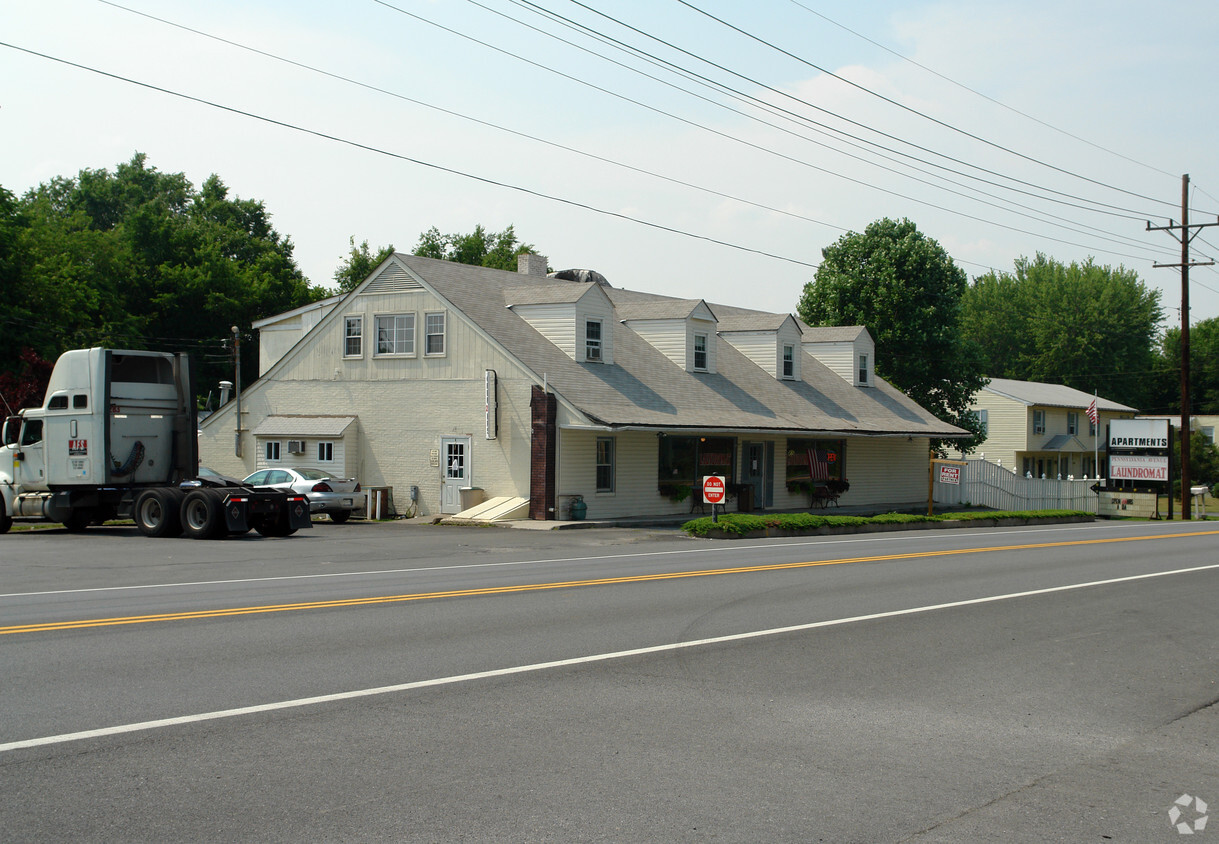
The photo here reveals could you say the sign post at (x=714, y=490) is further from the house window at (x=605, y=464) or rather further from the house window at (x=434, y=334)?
the house window at (x=434, y=334)

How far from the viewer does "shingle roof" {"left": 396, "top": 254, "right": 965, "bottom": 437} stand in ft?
106

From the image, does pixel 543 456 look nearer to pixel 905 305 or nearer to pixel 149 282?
pixel 905 305

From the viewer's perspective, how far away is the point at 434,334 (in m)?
33.6

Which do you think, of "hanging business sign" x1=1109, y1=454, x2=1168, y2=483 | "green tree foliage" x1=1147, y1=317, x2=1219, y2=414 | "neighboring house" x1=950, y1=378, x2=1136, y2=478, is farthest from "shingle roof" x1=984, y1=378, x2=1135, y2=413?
"green tree foliage" x1=1147, y1=317, x2=1219, y2=414

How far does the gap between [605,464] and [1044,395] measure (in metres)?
45.3

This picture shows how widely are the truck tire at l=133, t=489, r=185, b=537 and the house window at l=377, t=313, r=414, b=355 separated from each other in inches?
389

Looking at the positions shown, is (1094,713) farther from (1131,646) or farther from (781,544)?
(781,544)

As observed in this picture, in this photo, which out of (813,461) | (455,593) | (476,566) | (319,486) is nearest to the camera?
(455,593)

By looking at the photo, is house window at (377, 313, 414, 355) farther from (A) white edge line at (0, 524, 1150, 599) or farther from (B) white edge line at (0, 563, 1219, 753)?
(B) white edge line at (0, 563, 1219, 753)

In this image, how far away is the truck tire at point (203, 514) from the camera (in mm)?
24734

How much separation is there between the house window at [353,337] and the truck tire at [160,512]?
10.1m

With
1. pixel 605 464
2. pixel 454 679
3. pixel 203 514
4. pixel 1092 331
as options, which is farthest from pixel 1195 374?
pixel 454 679

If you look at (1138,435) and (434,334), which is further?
(1138,435)

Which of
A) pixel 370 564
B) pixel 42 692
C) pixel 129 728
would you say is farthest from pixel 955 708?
pixel 370 564
